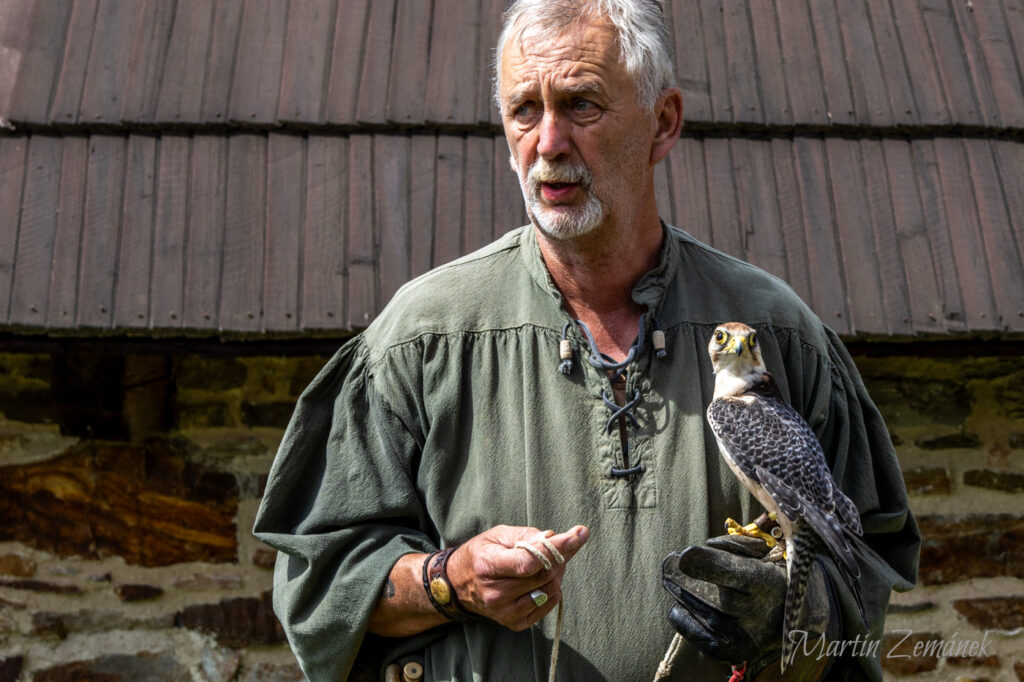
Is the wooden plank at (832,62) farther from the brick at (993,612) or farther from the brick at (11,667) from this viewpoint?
the brick at (11,667)

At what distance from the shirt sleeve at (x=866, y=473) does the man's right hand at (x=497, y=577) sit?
682 mm

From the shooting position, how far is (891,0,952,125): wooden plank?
14.8 feet

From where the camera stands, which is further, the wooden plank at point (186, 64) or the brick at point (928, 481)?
the brick at point (928, 481)

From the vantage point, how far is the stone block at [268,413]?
14.5 feet

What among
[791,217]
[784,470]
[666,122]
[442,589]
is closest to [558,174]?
[666,122]

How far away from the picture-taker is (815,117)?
14.7 ft

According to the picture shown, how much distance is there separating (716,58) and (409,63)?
3.89 feet

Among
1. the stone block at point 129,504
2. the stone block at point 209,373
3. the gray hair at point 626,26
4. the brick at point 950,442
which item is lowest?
the stone block at point 129,504

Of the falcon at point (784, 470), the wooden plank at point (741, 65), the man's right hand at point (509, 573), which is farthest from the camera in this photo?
the wooden plank at point (741, 65)

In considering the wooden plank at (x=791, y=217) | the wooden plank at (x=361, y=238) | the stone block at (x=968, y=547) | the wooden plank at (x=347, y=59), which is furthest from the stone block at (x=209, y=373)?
the stone block at (x=968, y=547)

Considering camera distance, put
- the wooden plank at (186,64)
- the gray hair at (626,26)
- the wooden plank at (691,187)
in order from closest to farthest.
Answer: the gray hair at (626,26) → the wooden plank at (691,187) → the wooden plank at (186,64)

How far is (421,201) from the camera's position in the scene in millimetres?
4238

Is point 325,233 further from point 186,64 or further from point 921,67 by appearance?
point 921,67

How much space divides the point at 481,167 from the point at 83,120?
1.47 m
